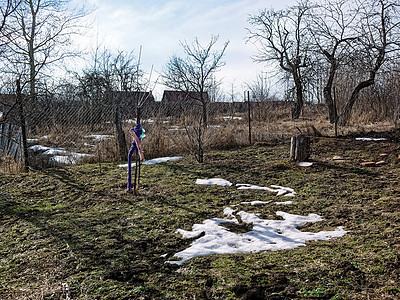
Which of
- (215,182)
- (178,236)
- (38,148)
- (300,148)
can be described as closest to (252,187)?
(215,182)

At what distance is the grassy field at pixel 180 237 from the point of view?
1.91 meters

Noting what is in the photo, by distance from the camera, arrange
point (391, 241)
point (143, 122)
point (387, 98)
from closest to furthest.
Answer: point (391, 241), point (143, 122), point (387, 98)

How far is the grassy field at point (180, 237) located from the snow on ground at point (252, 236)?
0.10 m

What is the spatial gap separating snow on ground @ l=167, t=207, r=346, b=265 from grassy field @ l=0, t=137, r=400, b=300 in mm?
96

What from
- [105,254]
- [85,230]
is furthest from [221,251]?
[85,230]

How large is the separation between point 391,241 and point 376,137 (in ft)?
20.8

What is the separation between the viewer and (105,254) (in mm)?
2510

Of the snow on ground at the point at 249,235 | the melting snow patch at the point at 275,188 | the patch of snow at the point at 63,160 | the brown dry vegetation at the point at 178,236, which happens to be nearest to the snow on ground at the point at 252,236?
the snow on ground at the point at 249,235

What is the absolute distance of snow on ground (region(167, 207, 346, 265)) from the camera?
252cm

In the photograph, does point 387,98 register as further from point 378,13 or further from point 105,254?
point 105,254

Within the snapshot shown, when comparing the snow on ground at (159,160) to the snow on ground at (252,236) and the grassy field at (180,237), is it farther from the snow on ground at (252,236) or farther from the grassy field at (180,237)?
the snow on ground at (252,236)

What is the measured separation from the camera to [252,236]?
279cm

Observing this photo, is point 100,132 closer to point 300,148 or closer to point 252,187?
point 300,148

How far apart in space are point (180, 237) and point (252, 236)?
0.60 m
